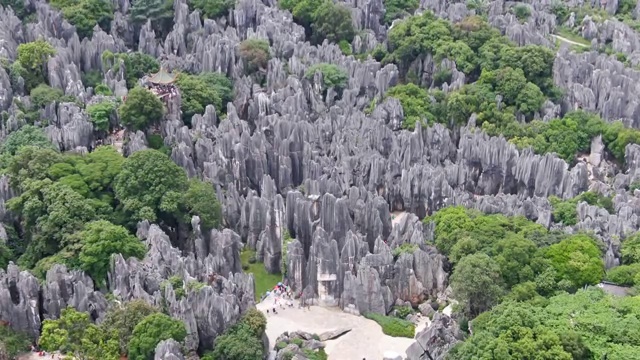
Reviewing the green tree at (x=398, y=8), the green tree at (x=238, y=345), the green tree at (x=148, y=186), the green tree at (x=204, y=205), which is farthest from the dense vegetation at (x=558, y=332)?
the green tree at (x=398, y=8)

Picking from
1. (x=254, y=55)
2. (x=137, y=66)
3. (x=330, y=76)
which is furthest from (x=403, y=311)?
(x=137, y=66)

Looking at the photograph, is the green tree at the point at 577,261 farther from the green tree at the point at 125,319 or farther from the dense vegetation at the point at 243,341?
the green tree at the point at 125,319

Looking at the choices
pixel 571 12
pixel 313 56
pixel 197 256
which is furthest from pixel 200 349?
pixel 571 12

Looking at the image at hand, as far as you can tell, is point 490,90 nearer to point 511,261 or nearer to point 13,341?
point 511,261

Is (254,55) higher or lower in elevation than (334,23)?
lower

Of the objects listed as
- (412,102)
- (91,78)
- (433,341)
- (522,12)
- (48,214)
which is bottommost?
(433,341)

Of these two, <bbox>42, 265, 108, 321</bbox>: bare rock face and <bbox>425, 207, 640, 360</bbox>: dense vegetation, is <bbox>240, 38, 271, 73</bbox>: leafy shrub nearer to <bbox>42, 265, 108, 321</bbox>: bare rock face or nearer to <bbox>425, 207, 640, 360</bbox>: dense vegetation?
<bbox>425, 207, 640, 360</bbox>: dense vegetation

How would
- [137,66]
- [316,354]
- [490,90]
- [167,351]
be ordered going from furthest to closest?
1. [137,66]
2. [490,90]
3. [316,354]
4. [167,351]

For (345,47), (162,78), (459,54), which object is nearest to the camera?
(162,78)
